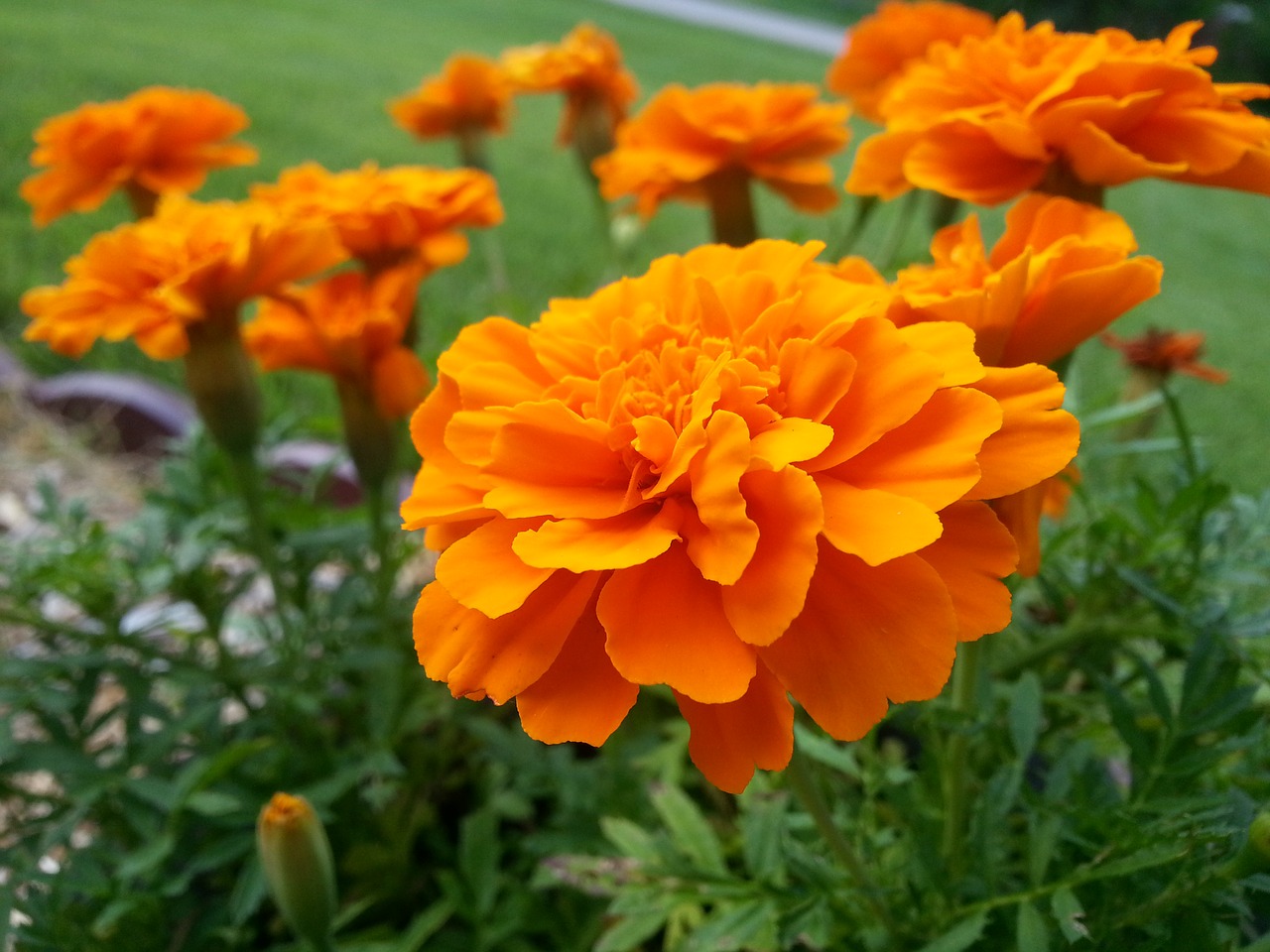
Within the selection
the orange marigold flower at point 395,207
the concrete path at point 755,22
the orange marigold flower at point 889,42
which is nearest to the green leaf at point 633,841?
the orange marigold flower at point 395,207

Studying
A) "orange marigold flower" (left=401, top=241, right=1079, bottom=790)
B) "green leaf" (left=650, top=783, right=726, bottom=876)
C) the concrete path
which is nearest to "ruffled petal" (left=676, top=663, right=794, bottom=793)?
"orange marigold flower" (left=401, top=241, right=1079, bottom=790)

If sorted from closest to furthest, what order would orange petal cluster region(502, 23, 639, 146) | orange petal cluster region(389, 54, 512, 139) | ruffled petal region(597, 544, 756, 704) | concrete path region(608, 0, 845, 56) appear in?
1. ruffled petal region(597, 544, 756, 704)
2. orange petal cluster region(502, 23, 639, 146)
3. orange petal cluster region(389, 54, 512, 139)
4. concrete path region(608, 0, 845, 56)

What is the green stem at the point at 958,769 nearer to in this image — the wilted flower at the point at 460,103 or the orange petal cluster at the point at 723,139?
the orange petal cluster at the point at 723,139

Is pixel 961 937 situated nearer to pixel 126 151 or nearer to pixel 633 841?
pixel 633 841

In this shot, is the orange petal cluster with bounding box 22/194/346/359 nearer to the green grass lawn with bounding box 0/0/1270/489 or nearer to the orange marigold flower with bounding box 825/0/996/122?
the green grass lawn with bounding box 0/0/1270/489

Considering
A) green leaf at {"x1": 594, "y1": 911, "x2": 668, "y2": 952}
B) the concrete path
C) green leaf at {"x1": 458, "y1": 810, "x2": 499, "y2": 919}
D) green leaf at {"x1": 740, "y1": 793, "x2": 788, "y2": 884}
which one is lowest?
the concrete path

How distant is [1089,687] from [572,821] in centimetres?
44

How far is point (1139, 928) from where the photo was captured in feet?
1.42

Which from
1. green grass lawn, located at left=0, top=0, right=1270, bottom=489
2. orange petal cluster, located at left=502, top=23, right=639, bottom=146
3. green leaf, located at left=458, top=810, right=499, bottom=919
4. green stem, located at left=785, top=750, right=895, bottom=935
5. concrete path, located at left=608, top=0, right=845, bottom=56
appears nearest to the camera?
green stem, located at left=785, top=750, right=895, bottom=935

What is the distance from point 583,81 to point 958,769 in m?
0.80

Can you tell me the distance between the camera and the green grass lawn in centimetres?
164

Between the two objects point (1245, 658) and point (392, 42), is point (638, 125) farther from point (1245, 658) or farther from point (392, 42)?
point (392, 42)

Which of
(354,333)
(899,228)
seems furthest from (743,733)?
(899,228)

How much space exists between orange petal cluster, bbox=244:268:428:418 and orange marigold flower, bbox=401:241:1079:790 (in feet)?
0.93
